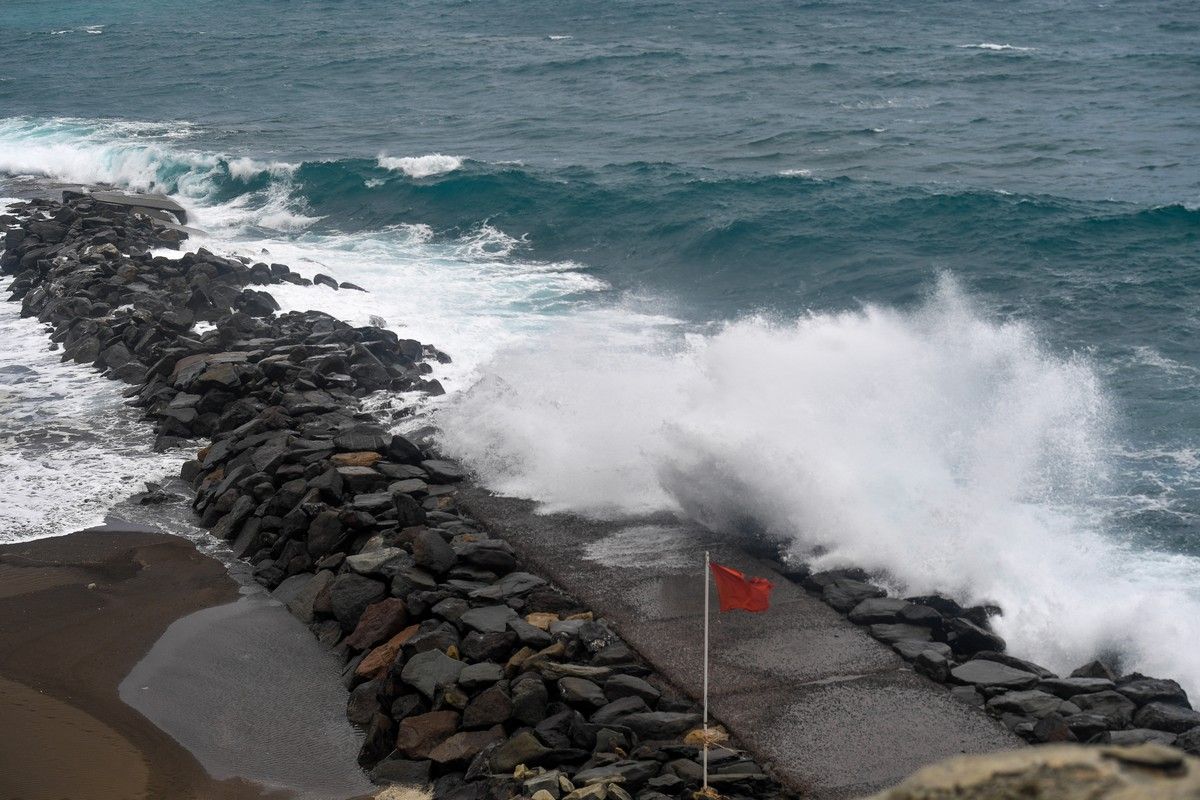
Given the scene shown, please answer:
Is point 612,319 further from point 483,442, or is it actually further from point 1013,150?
point 1013,150

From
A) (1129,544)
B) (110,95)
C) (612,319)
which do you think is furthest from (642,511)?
(110,95)

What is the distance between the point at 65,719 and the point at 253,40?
5347 cm

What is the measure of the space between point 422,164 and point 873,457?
824 inches

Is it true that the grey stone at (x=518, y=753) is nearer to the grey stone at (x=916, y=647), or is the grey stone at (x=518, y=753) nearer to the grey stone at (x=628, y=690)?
the grey stone at (x=628, y=690)

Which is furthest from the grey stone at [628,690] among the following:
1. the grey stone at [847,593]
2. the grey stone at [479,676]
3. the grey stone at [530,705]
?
the grey stone at [847,593]

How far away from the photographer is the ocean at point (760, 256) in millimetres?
11523

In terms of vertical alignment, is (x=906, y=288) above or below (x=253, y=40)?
below

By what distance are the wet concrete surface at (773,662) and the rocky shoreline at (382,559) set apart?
28cm

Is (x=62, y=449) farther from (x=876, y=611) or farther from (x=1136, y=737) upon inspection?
(x=1136, y=737)

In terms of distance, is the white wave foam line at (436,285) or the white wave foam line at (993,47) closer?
the white wave foam line at (436,285)

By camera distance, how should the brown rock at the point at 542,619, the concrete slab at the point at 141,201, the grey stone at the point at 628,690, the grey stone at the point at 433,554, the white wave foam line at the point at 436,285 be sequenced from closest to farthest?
1. the grey stone at the point at 628,690
2. the brown rock at the point at 542,619
3. the grey stone at the point at 433,554
4. the white wave foam line at the point at 436,285
5. the concrete slab at the point at 141,201

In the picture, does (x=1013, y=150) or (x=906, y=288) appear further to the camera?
(x=1013, y=150)

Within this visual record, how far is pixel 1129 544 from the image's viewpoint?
11.8 m

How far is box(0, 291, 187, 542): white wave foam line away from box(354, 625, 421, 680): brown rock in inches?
172
